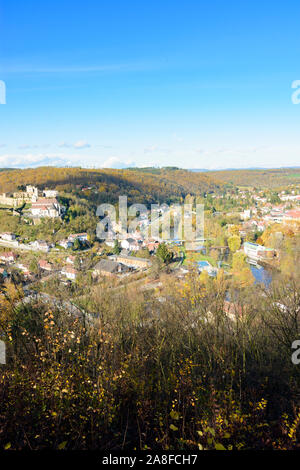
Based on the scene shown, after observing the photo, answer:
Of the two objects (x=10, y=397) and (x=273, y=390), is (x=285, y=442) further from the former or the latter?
(x=10, y=397)

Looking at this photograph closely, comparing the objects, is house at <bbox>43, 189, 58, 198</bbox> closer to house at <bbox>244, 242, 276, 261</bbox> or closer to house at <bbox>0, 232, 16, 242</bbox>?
house at <bbox>0, 232, 16, 242</bbox>

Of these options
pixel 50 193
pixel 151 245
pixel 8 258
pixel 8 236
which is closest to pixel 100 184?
pixel 50 193

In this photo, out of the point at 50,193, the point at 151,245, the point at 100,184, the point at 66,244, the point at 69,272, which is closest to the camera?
the point at 69,272

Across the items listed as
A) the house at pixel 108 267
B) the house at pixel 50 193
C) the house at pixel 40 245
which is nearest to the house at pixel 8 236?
the house at pixel 40 245

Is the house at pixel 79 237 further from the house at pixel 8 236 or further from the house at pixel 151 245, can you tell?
the house at pixel 151 245

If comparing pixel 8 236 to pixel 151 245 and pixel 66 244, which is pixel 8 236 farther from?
pixel 151 245

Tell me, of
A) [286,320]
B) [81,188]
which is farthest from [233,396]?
[81,188]
